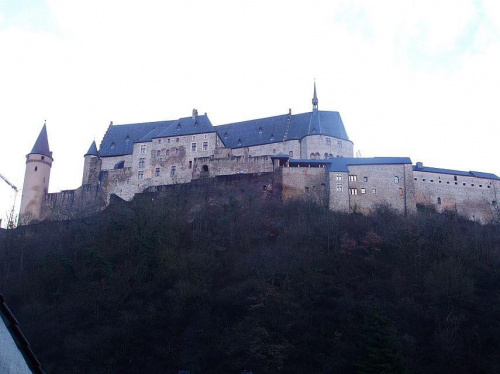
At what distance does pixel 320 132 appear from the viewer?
55.3m

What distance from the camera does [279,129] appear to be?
5888 centimetres

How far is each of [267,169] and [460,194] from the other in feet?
58.5

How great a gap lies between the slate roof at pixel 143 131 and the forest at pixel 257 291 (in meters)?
12.7

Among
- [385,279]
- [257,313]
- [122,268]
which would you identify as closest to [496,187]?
[385,279]

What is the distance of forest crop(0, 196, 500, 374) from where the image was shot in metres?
29.2

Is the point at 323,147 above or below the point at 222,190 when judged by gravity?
above

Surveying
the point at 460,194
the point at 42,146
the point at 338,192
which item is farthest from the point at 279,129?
the point at 42,146

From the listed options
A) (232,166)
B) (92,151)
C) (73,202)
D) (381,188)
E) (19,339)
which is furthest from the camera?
(92,151)

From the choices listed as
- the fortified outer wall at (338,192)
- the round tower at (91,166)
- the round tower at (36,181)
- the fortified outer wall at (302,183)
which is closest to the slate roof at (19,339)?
the fortified outer wall at (302,183)

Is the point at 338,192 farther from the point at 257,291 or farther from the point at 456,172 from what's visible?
the point at 257,291

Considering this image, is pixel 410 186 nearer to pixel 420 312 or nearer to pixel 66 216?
pixel 420 312

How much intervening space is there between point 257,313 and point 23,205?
A: 32.9 metres

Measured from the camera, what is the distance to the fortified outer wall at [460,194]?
159ft

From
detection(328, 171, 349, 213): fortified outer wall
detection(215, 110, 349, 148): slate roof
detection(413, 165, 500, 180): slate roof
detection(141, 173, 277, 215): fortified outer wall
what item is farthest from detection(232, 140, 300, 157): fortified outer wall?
detection(413, 165, 500, 180): slate roof
